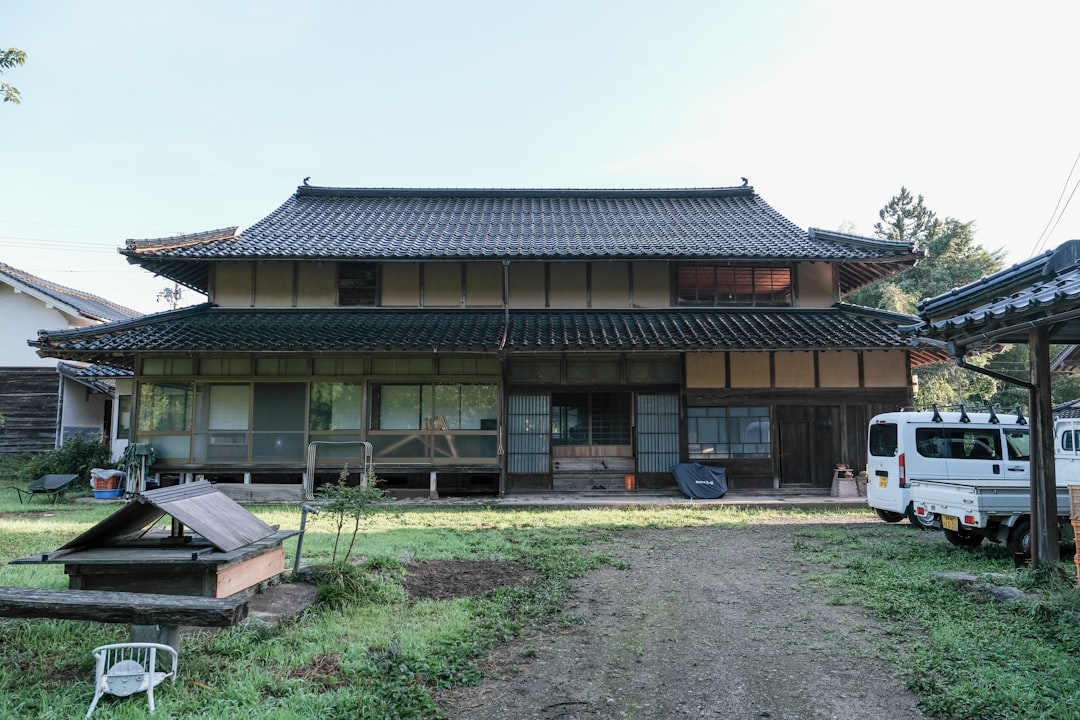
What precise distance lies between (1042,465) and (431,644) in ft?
21.4

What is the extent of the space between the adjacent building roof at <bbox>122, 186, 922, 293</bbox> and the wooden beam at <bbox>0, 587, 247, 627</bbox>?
36.8ft

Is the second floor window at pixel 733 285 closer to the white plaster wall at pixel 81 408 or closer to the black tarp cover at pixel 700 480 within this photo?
the black tarp cover at pixel 700 480

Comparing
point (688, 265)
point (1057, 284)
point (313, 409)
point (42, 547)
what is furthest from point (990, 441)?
point (42, 547)

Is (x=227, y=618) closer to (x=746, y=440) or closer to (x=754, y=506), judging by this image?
(x=754, y=506)

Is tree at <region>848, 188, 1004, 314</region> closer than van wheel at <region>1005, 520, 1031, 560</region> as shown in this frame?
No

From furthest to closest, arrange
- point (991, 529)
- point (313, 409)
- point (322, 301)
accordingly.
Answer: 1. point (322, 301)
2. point (313, 409)
3. point (991, 529)

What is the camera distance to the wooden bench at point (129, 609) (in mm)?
3943

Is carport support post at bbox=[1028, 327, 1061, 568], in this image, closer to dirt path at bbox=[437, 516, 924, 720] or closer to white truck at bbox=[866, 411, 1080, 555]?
dirt path at bbox=[437, 516, 924, 720]

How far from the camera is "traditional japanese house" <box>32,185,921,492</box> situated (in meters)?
14.1

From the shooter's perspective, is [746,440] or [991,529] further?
[746,440]

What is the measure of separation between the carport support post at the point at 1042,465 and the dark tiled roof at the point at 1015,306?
307 millimetres

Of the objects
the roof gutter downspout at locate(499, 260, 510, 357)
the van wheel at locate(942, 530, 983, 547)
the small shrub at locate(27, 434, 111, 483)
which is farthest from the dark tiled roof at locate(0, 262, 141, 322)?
the van wheel at locate(942, 530, 983, 547)

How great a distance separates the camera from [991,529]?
777cm

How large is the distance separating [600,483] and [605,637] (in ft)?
32.7
